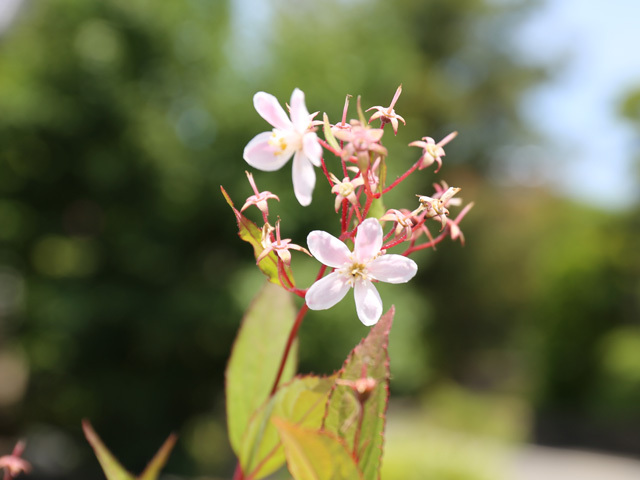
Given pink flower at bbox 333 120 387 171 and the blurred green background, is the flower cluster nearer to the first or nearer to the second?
pink flower at bbox 333 120 387 171

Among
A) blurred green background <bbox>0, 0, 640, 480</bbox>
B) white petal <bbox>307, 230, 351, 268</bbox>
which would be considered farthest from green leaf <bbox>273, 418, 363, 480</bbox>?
blurred green background <bbox>0, 0, 640, 480</bbox>

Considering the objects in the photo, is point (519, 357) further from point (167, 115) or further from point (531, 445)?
point (167, 115)

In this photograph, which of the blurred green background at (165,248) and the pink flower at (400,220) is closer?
the pink flower at (400,220)

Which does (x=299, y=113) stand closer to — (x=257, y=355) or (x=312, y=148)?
(x=312, y=148)

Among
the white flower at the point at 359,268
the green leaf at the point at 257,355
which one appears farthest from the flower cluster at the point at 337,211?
the green leaf at the point at 257,355

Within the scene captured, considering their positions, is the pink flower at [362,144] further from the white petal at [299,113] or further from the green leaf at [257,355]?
the green leaf at [257,355]

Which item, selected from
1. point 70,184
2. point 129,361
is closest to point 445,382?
point 129,361
